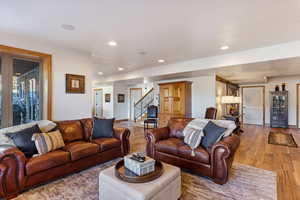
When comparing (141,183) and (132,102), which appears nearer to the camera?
(141,183)

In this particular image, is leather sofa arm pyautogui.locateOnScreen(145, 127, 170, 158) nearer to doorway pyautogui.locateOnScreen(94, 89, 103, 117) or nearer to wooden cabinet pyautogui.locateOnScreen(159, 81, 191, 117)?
wooden cabinet pyautogui.locateOnScreen(159, 81, 191, 117)

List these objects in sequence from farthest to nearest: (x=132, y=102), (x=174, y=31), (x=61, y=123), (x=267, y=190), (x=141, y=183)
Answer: (x=132, y=102)
(x=61, y=123)
(x=174, y=31)
(x=267, y=190)
(x=141, y=183)

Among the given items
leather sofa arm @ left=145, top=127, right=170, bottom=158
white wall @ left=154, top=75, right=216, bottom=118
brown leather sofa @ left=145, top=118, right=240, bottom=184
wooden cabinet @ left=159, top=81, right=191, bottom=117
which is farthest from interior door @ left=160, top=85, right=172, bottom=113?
leather sofa arm @ left=145, top=127, right=170, bottom=158

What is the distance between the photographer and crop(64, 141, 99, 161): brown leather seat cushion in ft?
8.59

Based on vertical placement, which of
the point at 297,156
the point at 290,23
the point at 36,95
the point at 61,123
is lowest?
the point at 297,156

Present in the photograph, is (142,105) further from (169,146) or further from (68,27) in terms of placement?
(68,27)


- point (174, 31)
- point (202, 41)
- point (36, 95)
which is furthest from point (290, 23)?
point (36, 95)

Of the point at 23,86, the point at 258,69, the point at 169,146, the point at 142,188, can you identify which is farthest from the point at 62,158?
the point at 258,69

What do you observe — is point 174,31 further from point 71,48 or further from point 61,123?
point 61,123

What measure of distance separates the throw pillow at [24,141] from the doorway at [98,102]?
24.5 feet

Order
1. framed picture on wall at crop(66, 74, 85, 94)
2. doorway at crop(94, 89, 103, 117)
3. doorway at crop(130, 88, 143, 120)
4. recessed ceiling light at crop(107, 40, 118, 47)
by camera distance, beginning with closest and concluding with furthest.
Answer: recessed ceiling light at crop(107, 40, 118, 47) < framed picture on wall at crop(66, 74, 85, 94) < doorway at crop(130, 88, 143, 120) < doorway at crop(94, 89, 103, 117)

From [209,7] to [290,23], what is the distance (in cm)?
156

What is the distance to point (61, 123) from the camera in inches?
124

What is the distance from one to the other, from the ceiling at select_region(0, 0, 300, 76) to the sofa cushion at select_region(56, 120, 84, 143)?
1.78 meters
